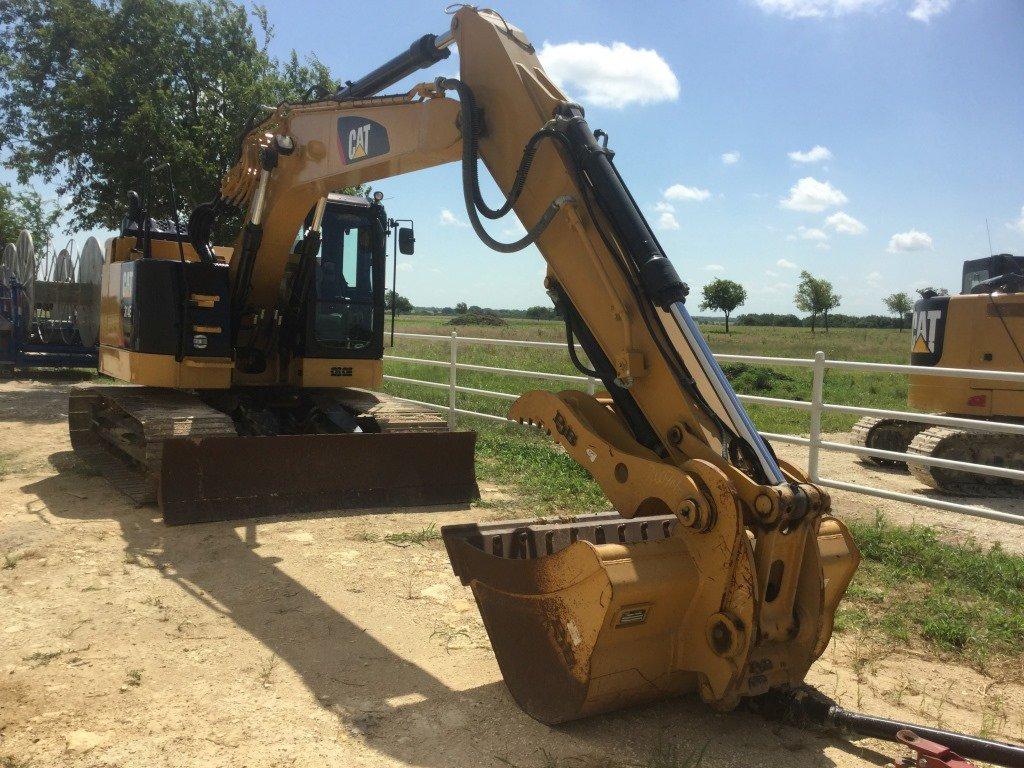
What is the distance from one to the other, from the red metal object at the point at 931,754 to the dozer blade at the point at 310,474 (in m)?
4.65

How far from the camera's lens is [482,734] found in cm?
336

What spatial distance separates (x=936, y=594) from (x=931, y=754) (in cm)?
247

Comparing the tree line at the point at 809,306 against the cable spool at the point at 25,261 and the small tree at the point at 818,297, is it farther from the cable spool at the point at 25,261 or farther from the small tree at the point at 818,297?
the cable spool at the point at 25,261

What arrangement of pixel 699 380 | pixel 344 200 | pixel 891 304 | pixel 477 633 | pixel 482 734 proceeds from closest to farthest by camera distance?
pixel 482 734 → pixel 699 380 → pixel 477 633 → pixel 344 200 → pixel 891 304

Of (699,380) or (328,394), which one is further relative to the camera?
(328,394)

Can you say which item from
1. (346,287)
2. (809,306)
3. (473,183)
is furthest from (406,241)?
(809,306)

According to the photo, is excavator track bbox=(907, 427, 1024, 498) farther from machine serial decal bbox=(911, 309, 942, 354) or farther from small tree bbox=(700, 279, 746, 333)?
small tree bbox=(700, 279, 746, 333)

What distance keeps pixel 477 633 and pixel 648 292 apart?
79.7 inches

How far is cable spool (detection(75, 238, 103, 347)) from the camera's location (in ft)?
55.1

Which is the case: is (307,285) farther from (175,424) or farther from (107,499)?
(107,499)

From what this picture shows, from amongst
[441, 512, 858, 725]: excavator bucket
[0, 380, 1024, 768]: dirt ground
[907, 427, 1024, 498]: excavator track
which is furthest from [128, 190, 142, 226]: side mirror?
[907, 427, 1024, 498]: excavator track

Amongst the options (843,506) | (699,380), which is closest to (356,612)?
(699,380)

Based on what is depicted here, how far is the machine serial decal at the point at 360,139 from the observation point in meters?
5.58

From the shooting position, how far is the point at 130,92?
46.9 ft
